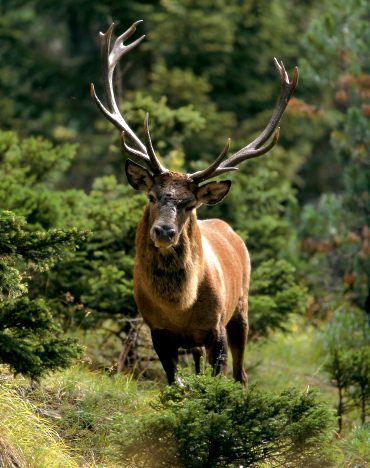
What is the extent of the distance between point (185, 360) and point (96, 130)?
1283 cm

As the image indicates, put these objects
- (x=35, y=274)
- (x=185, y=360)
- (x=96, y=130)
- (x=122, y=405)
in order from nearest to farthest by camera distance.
Result: (x=122, y=405)
(x=35, y=274)
(x=185, y=360)
(x=96, y=130)

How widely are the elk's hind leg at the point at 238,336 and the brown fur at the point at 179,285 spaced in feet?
2.48

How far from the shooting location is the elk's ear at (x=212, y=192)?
9.18 meters

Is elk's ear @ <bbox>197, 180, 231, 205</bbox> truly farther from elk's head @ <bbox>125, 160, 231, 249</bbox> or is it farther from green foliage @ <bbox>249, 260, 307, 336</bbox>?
green foliage @ <bbox>249, 260, 307, 336</bbox>

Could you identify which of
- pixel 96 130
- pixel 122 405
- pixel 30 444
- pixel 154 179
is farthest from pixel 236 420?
pixel 96 130

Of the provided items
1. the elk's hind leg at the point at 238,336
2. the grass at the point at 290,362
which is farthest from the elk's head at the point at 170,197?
the grass at the point at 290,362

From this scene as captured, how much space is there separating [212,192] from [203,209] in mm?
4399

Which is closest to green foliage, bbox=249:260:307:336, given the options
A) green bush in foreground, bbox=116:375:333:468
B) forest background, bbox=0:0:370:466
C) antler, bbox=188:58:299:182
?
forest background, bbox=0:0:370:466

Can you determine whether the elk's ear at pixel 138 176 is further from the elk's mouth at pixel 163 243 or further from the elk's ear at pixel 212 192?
the elk's mouth at pixel 163 243

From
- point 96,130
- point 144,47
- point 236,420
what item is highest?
point 236,420

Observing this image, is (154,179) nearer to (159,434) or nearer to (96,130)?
(159,434)

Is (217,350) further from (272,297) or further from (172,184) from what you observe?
(272,297)

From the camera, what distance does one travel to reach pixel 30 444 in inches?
293

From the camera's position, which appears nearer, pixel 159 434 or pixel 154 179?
pixel 159 434
